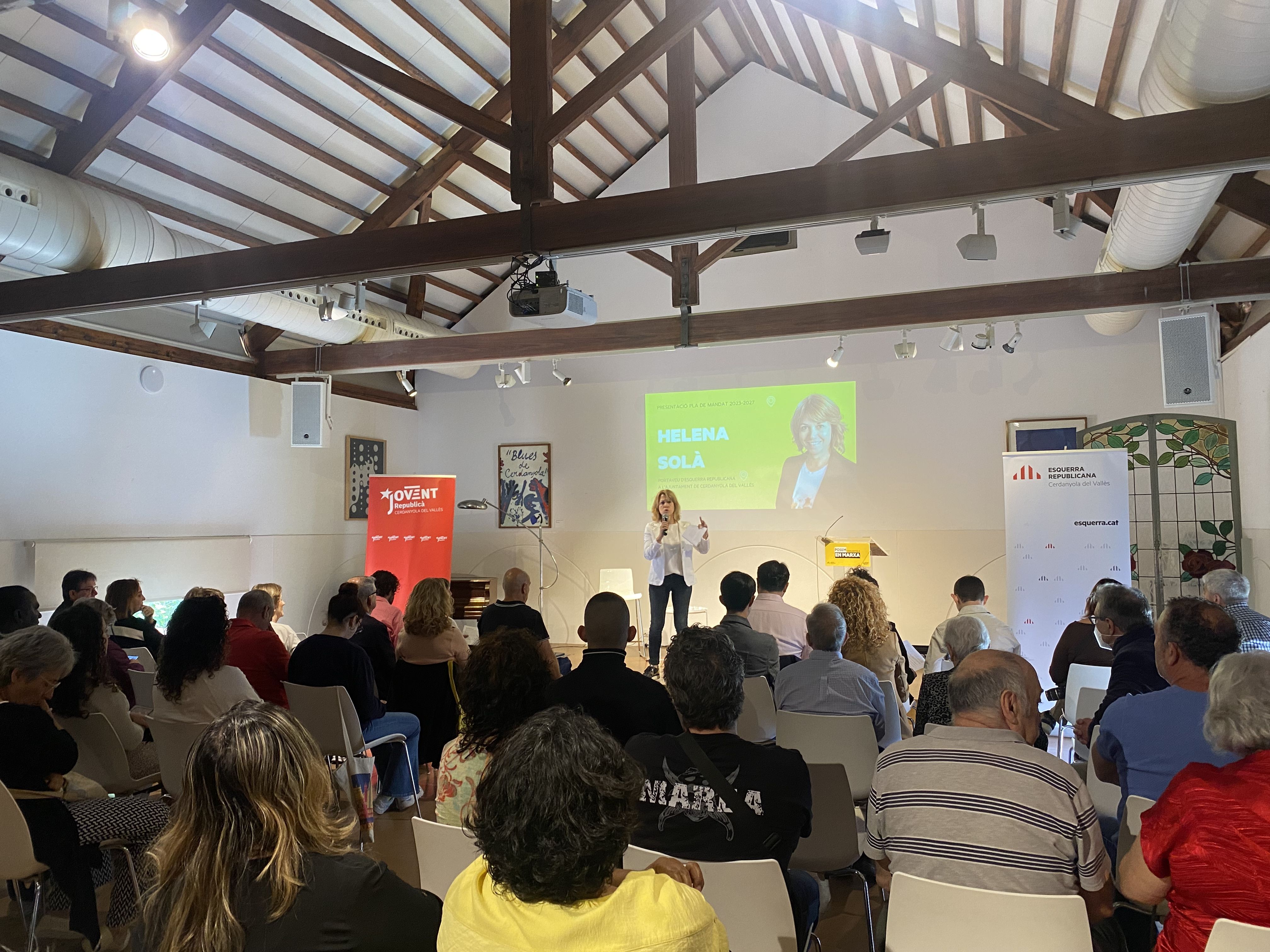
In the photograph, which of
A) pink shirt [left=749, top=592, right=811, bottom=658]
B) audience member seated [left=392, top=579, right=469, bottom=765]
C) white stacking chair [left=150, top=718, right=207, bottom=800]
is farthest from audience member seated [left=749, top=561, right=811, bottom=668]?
white stacking chair [left=150, top=718, right=207, bottom=800]

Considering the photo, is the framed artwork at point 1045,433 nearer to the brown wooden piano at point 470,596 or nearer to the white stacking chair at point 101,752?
the brown wooden piano at point 470,596

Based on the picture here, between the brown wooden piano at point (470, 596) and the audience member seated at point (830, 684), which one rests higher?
the audience member seated at point (830, 684)

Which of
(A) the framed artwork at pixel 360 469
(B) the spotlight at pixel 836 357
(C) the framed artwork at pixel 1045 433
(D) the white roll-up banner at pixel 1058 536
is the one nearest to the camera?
(D) the white roll-up banner at pixel 1058 536

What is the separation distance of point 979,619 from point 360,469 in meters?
7.77

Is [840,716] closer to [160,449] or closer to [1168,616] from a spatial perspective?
[1168,616]

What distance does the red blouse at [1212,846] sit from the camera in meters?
1.57

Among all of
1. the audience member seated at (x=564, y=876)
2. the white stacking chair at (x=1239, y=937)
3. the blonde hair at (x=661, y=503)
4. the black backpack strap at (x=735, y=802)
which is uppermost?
the blonde hair at (x=661, y=503)

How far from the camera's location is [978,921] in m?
1.65

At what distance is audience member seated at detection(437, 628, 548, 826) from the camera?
2.36 metres

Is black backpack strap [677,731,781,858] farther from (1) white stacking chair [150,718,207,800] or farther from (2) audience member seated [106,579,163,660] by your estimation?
(2) audience member seated [106,579,163,660]

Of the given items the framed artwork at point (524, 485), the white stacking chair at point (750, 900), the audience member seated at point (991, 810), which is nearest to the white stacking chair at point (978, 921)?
the audience member seated at point (991, 810)

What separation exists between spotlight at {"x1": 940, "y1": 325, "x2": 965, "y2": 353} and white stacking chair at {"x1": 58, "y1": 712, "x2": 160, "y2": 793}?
666 centimetres

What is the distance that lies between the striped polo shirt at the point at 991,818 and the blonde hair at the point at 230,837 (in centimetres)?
120

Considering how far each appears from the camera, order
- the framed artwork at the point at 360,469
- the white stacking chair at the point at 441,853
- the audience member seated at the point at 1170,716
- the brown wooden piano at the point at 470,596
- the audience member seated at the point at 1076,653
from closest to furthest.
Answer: the white stacking chair at the point at 441,853, the audience member seated at the point at 1170,716, the audience member seated at the point at 1076,653, the brown wooden piano at the point at 470,596, the framed artwork at the point at 360,469
